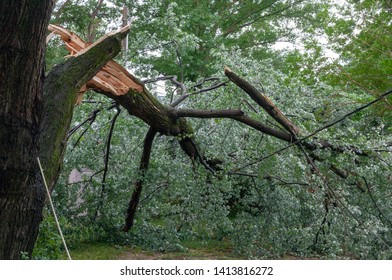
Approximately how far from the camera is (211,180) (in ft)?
23.4

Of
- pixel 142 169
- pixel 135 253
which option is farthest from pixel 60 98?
pixel 135 253

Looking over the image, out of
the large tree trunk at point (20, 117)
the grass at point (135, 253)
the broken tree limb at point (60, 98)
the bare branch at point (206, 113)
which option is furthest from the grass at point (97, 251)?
the large tree trunk at point (20, 117)

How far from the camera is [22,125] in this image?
4.34 metres

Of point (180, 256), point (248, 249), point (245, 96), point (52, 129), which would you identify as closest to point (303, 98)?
point (245, 96)

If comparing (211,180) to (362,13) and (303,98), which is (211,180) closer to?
(303,98)

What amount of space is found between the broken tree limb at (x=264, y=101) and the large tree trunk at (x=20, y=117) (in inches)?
94.6

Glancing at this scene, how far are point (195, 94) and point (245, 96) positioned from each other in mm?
887

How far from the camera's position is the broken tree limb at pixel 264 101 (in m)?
6.32

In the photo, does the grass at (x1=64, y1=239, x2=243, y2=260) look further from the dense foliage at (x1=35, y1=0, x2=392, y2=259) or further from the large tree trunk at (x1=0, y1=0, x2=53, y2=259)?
the large tree trunk at (x1=0, y1=0, x2=53, y2=259)

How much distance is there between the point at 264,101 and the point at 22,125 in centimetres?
279

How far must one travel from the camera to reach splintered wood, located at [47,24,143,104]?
20.1ft

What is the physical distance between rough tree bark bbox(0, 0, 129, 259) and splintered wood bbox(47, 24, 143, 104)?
1371mm

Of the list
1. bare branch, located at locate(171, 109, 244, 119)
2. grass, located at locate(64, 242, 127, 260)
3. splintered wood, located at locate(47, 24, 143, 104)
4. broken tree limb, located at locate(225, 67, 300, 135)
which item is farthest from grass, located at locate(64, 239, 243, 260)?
splintered wood, located at locate(47, 24, 143, 104)

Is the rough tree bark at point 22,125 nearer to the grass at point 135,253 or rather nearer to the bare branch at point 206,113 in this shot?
the bare branch at point 206,113
